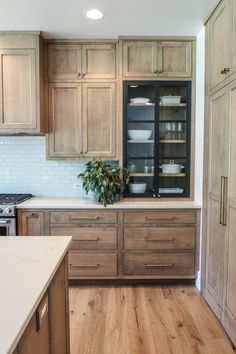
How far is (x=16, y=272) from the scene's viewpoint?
49.2 inches

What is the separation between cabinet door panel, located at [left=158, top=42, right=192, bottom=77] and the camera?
3156 mm

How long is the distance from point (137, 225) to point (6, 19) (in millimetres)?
2392

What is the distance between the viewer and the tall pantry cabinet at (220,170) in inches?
85.4

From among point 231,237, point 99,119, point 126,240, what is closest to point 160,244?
point 126,240

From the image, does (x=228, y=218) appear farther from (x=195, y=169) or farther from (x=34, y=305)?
(x=34, y=305)

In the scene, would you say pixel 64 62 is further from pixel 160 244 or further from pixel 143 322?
pixel 143 322

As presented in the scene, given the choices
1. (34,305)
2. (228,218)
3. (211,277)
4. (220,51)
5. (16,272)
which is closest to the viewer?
(34,305)

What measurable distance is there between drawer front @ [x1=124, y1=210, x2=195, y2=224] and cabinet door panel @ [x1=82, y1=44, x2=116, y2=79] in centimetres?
154

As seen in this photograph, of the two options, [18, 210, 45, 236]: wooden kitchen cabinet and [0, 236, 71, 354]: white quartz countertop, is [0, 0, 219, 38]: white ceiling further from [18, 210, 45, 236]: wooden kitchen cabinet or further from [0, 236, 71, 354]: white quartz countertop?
[0, 236, 71, 354]: white quartz countertop

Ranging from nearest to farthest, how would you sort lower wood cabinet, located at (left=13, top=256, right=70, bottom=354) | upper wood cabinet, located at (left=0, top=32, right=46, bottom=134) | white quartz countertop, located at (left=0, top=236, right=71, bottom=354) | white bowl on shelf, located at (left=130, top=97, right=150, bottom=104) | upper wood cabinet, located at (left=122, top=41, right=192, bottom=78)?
white quartz countertop, located at (left=0, top=236, right=71, bottom=354)
lower wood cabinet, located at (left=13, top=256, right=70, bottom=354)
upper wood cabinet, located at (left=0, top=32, right=46, bottom=134)
upper wood cabinet, located at (left=122, top=41, right=192, bottom=78)
white bowl on shelf, located at (left=130, top=97, right=150, bottom=104)

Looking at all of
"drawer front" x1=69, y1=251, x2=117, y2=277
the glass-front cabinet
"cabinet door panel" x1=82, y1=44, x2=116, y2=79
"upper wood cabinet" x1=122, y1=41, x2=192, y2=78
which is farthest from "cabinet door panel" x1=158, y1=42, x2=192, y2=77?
Answer: "drawer front" x1=69, y1=251, x2=117, y2=277

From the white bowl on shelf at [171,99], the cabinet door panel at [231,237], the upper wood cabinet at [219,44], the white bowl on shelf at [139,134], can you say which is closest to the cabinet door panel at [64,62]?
the white bowl on shelf at [139,134]

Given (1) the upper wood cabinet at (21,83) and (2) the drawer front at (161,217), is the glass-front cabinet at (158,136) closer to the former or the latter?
(2) the drawer front at (161,217)

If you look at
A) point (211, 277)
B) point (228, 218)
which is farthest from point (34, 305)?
point (211, 277)
